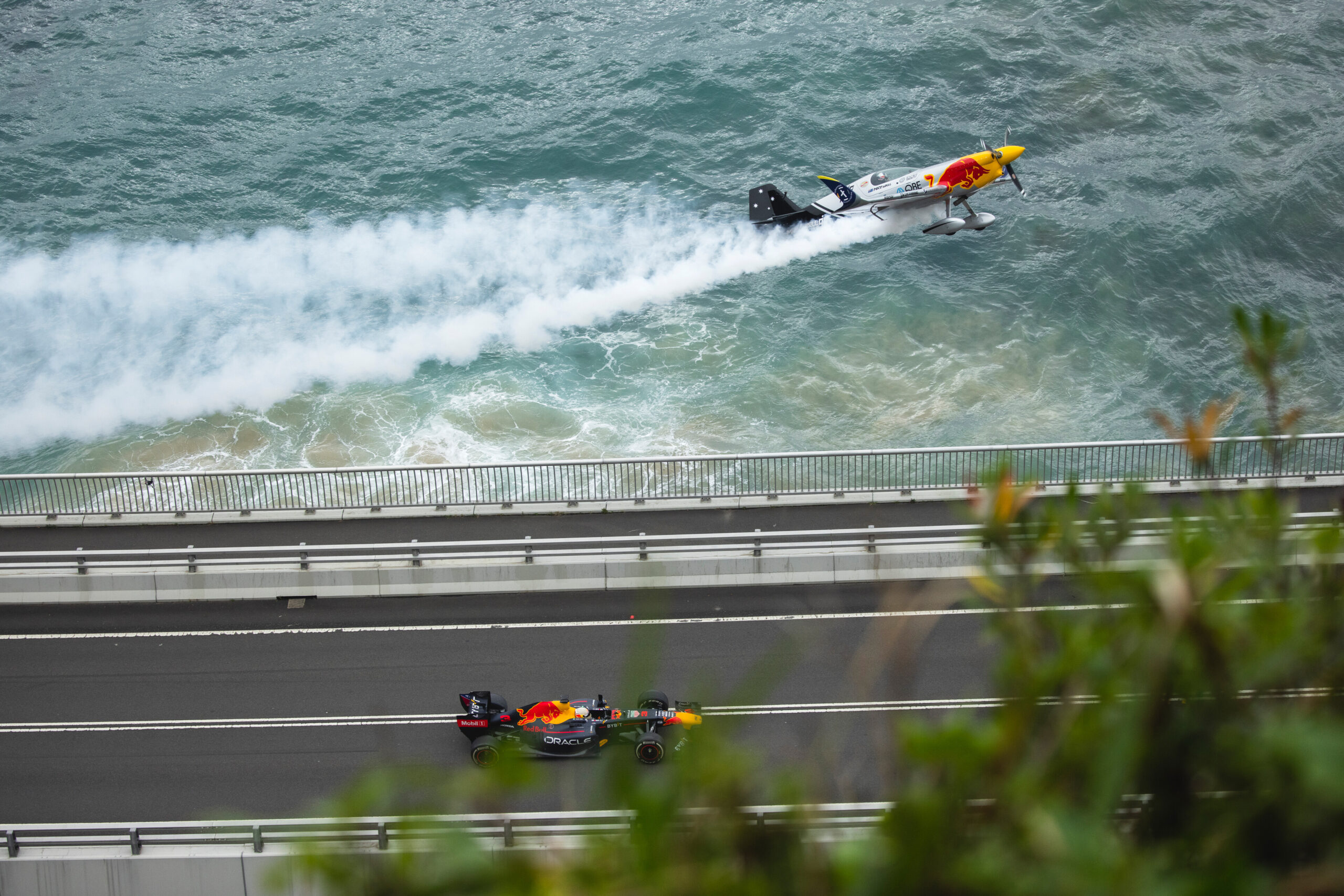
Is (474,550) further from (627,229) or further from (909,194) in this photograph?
(909,194)

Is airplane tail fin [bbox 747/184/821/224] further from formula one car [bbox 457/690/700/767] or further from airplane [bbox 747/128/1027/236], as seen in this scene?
formula one car [bbox 457/690/700/767]

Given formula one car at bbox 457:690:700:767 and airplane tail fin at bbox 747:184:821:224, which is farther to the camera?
airplane tail fin at bbox 747:184:821:224

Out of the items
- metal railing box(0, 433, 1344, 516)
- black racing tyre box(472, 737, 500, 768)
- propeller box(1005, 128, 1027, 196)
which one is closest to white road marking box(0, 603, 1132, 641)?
metal railing box(0, 433, 1344, 516)

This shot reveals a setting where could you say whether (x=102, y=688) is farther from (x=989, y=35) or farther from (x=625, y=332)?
(x=989, y=35)

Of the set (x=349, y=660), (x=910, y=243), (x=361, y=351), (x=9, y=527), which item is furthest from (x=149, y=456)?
(x=910, y=243)

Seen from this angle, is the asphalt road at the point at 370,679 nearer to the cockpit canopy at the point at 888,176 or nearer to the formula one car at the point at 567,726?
the formula one car at the point at 567,726

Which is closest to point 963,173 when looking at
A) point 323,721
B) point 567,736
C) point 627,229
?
point 627,229
